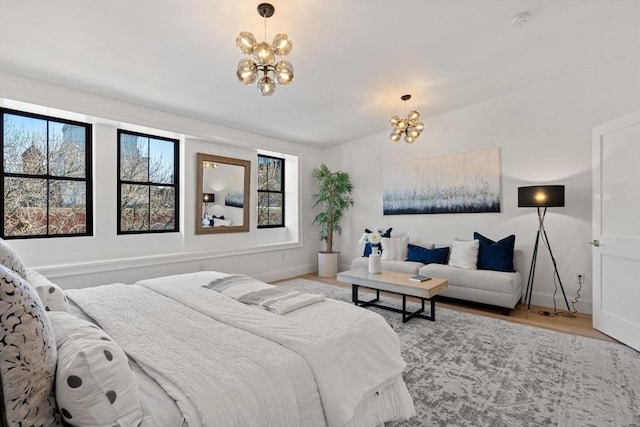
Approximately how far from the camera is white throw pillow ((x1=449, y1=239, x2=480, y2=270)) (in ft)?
13.8

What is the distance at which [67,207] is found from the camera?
144 inches

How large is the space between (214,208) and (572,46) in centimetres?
496

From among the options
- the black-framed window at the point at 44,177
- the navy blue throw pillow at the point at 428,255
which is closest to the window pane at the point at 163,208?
the black-framed window at the point at 44,177

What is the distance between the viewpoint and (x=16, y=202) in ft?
11.0

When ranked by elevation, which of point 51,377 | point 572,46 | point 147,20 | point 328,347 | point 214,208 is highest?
point 572,46

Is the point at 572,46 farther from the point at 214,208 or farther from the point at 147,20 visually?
the point at 214,208

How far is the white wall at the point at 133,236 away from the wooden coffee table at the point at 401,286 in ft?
6.74

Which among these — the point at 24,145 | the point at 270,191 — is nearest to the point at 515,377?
the point at 270,191

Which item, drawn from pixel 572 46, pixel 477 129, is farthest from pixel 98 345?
pixel 477 129

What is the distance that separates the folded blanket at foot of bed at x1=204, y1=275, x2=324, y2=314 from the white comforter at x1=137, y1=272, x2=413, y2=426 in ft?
0.15

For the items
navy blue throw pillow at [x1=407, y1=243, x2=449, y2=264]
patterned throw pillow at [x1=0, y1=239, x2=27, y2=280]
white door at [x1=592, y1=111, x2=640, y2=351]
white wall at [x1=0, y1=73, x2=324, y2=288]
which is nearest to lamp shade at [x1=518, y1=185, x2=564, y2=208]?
white door at [x1=592, y1=111, x2=640, y2=351]

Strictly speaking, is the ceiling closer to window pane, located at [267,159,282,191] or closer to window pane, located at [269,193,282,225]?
window pane, located at [267,159,282,191]

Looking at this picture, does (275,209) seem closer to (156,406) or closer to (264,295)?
(264,295)

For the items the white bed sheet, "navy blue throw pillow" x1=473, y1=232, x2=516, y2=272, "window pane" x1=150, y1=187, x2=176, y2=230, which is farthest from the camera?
"window pane" x1=150, y1=187, x2=176, y2=230
